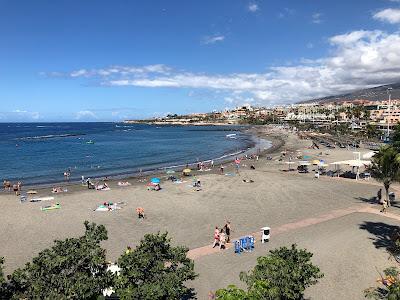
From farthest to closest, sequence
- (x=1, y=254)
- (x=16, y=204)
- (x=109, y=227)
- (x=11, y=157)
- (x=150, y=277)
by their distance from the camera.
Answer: (x=11, y=157), (x=16, y=204), (x=109, y=227), (x=1, y=254), (x=150, y=277)

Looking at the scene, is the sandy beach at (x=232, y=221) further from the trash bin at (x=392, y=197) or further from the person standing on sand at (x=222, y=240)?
the trash bin at (x=392, y=197)

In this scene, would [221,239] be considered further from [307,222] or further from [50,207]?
[50,207]

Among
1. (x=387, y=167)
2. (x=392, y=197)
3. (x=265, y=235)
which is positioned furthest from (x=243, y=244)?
(x=392, y=197)

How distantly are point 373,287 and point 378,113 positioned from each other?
6983 inches

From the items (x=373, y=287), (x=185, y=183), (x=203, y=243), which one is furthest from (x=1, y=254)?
(x=185, y=183)

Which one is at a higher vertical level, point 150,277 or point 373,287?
point 150,277

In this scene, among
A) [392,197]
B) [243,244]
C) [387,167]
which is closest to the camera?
[243,244]

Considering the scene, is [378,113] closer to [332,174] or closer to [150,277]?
[332,174]

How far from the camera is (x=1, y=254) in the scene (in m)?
17.8

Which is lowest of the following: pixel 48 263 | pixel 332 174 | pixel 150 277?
pixel 332 174

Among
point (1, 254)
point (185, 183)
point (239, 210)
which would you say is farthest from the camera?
point (185, 183)

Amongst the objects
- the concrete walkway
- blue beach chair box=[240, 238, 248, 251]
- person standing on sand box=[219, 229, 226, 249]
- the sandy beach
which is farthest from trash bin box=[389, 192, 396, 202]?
person standing on sand box=[219, 229, 226, 249]

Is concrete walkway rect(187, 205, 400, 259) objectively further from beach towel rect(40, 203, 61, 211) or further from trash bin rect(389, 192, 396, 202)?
beach towel rect(40, 203, 61, 211)

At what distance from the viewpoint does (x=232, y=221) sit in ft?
74.4
